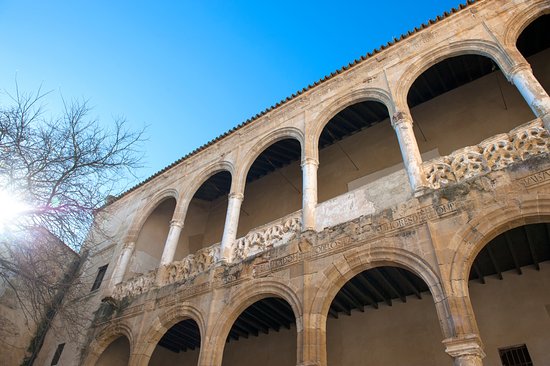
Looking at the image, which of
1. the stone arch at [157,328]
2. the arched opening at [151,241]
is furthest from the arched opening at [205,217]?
the stone arch at [157,328]

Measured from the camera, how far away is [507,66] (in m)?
7.65

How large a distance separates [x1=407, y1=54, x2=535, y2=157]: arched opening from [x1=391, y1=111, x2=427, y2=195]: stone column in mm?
2673

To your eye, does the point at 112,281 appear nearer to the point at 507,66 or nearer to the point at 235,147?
the point at 235,147

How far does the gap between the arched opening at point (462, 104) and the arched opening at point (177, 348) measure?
8787 millimetres

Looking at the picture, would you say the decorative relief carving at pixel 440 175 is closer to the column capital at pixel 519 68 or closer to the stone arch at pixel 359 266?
the stone arch at pixel 359 266

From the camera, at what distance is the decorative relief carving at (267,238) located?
28.3 ft

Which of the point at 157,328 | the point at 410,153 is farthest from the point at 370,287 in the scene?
the point at 157,328

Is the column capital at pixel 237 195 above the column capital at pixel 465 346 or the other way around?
above

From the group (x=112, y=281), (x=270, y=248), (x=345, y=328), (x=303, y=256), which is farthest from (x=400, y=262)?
(x=112, y=281)

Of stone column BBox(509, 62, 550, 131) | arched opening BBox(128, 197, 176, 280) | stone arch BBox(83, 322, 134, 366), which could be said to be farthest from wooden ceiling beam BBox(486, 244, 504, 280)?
arched opening BBox(128, 197, 176, 280)

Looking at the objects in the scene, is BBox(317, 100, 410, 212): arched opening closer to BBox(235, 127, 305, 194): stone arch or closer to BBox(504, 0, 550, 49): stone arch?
BBox(235, 127, 305, 194): stone arch

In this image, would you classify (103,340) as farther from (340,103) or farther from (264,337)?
(340,103)

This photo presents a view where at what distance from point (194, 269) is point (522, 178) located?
7.53m

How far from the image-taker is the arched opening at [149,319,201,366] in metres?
11.5
